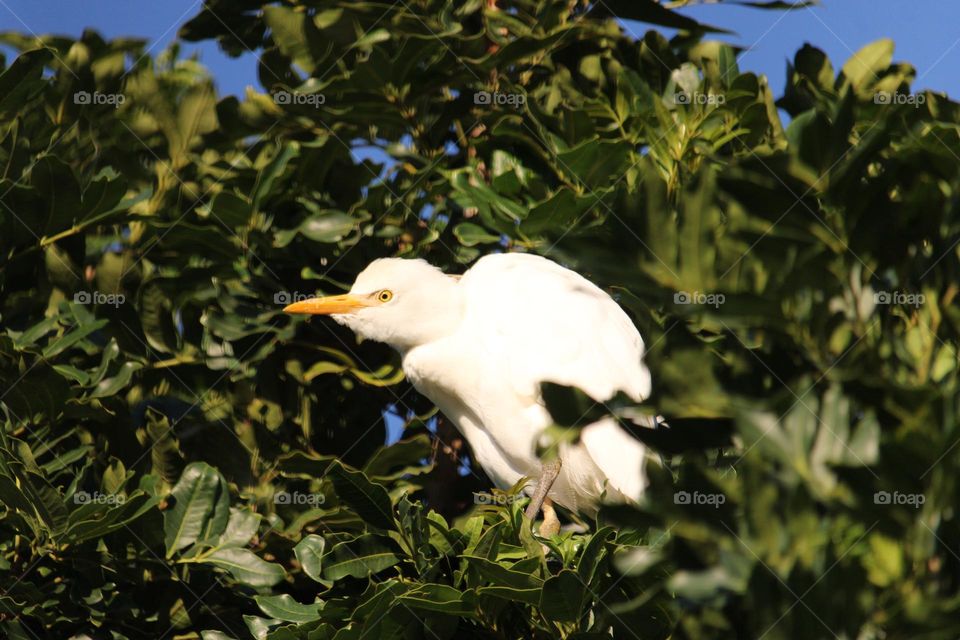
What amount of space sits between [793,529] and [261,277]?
239cm

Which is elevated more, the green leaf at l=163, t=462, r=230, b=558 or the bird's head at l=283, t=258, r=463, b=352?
the bird's head at l=283, t=258, r=463, b=352

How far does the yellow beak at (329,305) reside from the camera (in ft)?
10.1

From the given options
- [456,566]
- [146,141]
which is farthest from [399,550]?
[146,141]

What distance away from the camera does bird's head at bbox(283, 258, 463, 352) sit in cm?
319

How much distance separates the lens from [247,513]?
2.72 metres

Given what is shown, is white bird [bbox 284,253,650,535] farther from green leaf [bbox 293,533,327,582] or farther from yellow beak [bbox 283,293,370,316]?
green leaf [bbox 293,533,327,582]

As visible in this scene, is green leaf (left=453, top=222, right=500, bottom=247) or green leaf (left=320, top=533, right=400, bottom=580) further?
green leaf (left=453, top=222, right=500, bottom=247)

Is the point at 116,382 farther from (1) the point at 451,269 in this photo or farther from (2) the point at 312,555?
(1) the point at 451,269

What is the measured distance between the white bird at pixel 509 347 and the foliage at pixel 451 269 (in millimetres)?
127

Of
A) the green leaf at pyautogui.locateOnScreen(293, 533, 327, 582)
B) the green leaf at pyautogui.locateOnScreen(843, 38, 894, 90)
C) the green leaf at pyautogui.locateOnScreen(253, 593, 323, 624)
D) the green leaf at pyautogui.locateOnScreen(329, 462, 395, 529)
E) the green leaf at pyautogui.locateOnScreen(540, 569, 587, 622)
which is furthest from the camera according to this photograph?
the green leaf at pyautogui.locateOnScreen(843, 38, 894, 90)

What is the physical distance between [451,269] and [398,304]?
1.50ft

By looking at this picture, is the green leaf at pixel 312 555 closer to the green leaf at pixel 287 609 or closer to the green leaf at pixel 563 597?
the green leaf at pixel 287 609

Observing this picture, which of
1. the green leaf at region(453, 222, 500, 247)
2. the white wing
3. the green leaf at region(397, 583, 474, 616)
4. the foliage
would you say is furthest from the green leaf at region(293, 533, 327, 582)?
the green leaf at region(453, 222, 500, 247)

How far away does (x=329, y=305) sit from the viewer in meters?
3.14
